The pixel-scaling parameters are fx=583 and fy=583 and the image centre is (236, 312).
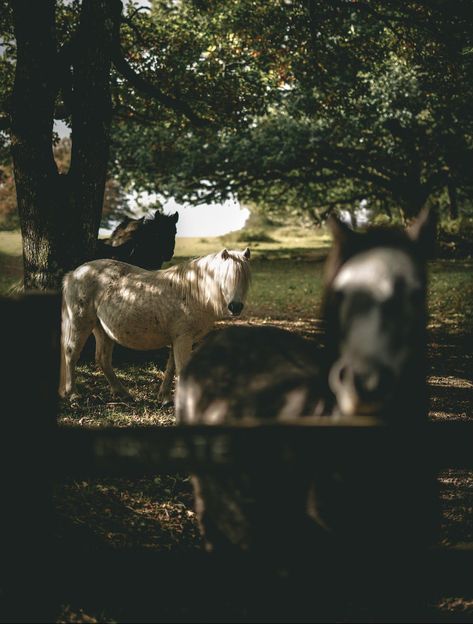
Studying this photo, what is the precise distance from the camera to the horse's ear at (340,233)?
1.72 metres

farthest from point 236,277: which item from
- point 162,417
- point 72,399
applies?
point 72,399

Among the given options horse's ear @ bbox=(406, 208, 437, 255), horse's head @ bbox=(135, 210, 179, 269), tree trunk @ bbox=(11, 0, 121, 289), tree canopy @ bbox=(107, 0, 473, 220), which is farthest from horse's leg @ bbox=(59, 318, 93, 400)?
tree canopy @ bbox=(107, 0, 473, 220)

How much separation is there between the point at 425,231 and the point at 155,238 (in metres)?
6.98

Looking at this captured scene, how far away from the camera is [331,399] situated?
1891 millimetres

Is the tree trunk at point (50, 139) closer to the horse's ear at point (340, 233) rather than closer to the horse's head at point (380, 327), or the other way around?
the horse's ear at point (340, 233)

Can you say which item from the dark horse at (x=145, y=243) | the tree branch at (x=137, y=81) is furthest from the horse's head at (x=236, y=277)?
the tree branch at (x=137, y=81)

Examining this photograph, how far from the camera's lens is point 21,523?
6.23ft

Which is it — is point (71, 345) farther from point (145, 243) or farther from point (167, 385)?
point (145, 243)

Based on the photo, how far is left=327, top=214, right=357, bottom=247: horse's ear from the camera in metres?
1.72

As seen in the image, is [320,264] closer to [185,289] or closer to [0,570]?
[185,289]

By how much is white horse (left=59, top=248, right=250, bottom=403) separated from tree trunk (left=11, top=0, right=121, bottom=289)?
5.28 feet

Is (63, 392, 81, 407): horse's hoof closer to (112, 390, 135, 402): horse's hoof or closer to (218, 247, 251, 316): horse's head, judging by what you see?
(112, 390, 135, 402): horse's hoof

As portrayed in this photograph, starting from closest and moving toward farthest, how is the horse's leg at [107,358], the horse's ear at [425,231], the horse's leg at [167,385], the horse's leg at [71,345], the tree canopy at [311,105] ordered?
1. the horse's ear at [425,231]
2. the horse's leg at [71,345]
3. the horse's leg at [167,385]
4. the horse's leg at [107,358]
5. the tree canopy at [311,105]

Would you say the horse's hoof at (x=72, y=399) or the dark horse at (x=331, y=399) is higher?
the dark horse at (x=331, y=399)
